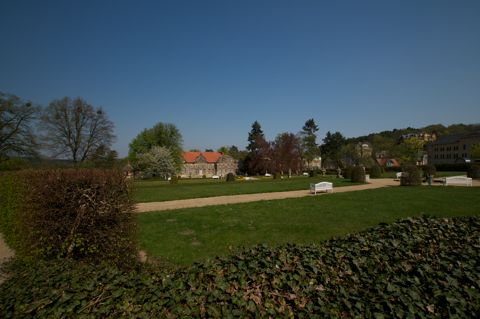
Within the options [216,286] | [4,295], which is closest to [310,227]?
[216,286]

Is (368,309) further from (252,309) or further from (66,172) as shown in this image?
(66,172)

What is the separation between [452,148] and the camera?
7831cm

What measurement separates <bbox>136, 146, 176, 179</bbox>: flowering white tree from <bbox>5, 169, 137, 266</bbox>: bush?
54.1 metres

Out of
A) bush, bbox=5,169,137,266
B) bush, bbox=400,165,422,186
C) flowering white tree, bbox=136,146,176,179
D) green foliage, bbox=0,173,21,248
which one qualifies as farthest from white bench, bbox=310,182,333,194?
flowering white tree, bbox=136,146,176,179

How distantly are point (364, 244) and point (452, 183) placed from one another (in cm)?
2463

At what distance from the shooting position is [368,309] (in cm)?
240

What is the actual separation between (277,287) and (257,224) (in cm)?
676

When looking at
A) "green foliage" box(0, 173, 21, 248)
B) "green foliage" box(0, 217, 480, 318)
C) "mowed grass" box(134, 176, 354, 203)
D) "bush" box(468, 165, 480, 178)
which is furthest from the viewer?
"bush" box(468, 165, 480, 178)

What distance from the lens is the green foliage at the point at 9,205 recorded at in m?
7.78

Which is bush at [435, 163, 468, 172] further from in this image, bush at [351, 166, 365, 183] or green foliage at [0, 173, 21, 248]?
green foliage at [0, 173, 21, 248]

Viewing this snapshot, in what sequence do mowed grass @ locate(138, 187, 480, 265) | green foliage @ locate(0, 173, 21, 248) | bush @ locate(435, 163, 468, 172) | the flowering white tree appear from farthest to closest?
the flowering white tree → bush @ locate(435, 163, 468, 172) → green foliage @ locate(0, 173, 21, 248) → mowed grass @ locate(138, 187, 480, 265)

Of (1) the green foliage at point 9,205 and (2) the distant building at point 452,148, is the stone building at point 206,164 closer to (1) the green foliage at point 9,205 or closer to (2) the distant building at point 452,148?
(2) the distant building at point 452,148

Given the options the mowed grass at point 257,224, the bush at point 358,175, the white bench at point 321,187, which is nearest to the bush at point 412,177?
the bush at point 358,175

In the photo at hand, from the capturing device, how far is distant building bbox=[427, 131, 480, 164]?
7112 cm
